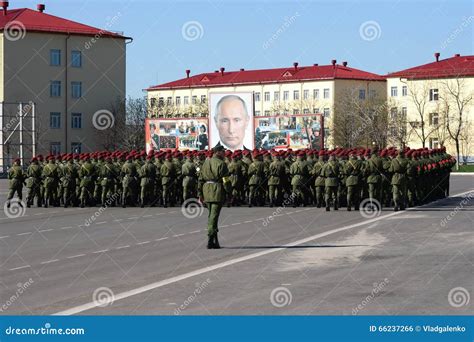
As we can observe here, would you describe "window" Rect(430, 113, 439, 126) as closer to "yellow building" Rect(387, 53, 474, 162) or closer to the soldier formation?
"yellow building" Rect(387, 53, 474, 162)

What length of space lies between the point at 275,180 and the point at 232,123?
Result: 424 inches

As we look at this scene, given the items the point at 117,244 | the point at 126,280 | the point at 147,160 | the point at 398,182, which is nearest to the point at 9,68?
the point at 147,160

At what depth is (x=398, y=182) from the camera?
26.9 meters

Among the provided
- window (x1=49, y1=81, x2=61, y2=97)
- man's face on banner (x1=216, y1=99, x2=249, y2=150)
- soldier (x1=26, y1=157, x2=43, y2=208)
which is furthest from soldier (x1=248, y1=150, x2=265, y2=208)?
window (x1=49, y1=81, x2=61, y2=97)

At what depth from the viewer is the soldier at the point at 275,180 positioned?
1166 inches

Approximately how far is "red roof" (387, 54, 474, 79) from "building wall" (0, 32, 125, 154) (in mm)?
29453

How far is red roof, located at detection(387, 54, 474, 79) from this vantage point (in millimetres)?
97000

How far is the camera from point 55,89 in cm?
8106

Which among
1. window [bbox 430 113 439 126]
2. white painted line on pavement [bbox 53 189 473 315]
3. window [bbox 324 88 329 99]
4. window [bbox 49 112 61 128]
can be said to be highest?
window [bbox 324 88 329 99]

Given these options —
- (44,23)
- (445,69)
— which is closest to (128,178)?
(44,23)

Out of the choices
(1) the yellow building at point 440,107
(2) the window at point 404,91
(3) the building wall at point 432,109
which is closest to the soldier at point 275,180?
(1) the yellow building at point 440,107

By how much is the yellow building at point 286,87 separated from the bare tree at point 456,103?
11181 millimetres

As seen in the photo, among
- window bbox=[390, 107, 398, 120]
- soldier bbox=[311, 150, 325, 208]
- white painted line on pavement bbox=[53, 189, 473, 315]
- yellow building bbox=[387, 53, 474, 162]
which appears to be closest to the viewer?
white painted line on pavement bbox=[53, 189, 473, 315]

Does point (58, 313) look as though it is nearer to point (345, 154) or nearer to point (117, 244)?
point (117, 244)
